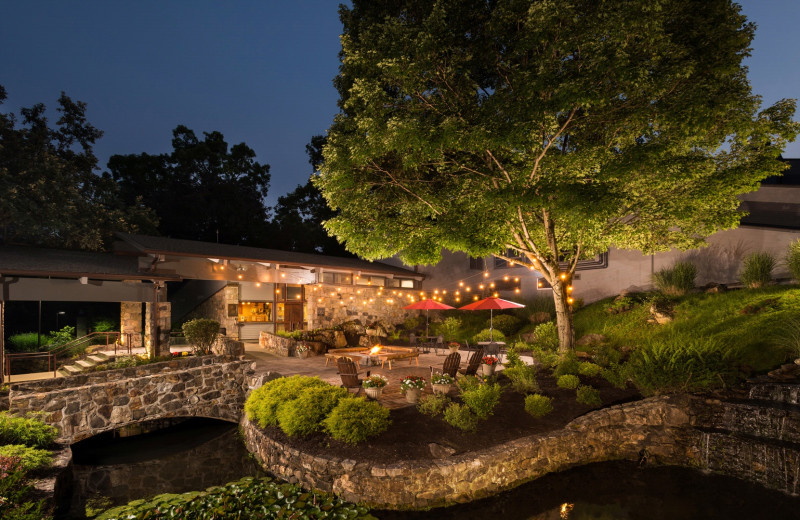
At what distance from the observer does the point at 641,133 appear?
403 inches

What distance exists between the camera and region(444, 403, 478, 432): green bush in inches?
297

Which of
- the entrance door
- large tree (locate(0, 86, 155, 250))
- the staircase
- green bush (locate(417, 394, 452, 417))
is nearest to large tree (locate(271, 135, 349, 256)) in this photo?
the entrance door

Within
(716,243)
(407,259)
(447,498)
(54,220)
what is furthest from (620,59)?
(54,220)

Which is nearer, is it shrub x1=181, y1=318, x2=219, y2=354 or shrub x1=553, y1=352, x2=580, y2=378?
shrub x1=553, y1=352, x2=580, y2=378

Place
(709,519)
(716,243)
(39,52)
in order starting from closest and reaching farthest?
1. (709,519)
2. (716,243)
3. (39,52)

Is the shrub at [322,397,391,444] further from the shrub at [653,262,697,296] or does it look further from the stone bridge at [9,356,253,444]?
the shrub at [653,262,697,296]

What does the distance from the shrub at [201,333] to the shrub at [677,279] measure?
15.8 m

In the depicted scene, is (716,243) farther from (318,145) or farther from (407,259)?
(318,145)

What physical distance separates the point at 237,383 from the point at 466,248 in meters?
7.03

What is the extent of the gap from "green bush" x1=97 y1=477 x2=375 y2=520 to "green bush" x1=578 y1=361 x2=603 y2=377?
236 inches

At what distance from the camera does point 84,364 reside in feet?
43.1

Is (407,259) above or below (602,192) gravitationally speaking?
below

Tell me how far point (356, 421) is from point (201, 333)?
26.4ft

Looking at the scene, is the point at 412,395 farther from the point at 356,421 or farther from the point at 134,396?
the point at 134,396
